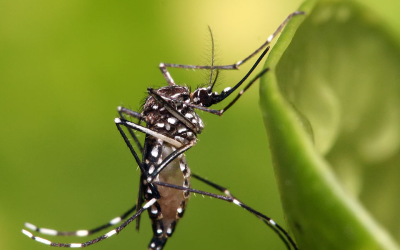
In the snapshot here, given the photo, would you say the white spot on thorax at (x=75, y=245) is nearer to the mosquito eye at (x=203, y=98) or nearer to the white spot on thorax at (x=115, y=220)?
the white spot on thorax at (x=115, y=220)

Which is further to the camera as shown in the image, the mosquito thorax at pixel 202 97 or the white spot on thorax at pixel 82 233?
the mosquito thorax at pixel 202 97

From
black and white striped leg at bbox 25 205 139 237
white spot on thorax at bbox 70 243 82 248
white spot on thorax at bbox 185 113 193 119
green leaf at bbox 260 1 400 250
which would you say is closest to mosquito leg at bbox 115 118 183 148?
white spot on thorax at bbox 185 113 193 119

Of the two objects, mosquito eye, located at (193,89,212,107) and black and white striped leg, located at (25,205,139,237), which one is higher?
mosquito eye, located at (193,89,212,107)

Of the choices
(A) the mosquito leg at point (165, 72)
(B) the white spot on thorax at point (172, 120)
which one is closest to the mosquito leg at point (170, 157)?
(B) the white spot on thorax at point (172, 120)

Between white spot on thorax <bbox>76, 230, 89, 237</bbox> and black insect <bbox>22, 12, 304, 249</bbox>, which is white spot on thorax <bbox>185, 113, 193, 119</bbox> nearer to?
black insect <bbox>22, 12, 304, 249</bbox>

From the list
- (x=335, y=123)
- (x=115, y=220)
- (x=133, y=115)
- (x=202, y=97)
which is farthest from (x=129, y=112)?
(x=335, y=123)

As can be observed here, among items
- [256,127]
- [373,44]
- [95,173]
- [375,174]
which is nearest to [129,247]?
[95,173]
